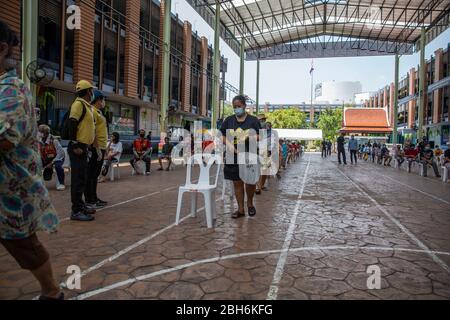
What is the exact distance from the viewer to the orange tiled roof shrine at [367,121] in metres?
32.3

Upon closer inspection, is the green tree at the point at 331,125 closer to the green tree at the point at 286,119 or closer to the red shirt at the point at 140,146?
the green tree at the point at 286,119

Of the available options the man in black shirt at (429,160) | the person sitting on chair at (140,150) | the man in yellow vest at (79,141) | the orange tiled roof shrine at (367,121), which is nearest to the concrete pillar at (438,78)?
the orange tiled roof shrine at (367,121)

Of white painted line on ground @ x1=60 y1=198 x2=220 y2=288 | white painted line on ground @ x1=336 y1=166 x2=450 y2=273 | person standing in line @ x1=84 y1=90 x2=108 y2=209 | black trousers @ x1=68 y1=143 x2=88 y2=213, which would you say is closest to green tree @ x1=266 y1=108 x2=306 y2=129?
white painted line on ground @ x1=336 y1=166 x2=450 y2=273

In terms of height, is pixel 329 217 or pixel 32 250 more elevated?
pixel 32 250

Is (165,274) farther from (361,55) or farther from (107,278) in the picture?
(361,55)

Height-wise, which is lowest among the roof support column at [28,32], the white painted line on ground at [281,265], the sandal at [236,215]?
the white painted line on ground at [281,265]

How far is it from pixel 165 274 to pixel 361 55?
34879 millimetres

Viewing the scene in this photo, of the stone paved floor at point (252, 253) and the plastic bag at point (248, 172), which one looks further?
the plastic bag at point (248, 172)

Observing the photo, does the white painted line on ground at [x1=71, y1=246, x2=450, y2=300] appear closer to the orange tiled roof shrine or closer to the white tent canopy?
the orange tiled roof shrine

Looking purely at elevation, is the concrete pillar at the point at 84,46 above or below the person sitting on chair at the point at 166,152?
above

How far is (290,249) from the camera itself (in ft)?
13.1

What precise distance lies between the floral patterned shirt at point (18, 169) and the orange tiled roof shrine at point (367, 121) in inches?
1262

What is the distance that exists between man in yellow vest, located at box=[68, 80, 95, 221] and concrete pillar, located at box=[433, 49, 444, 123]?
3444 cm
